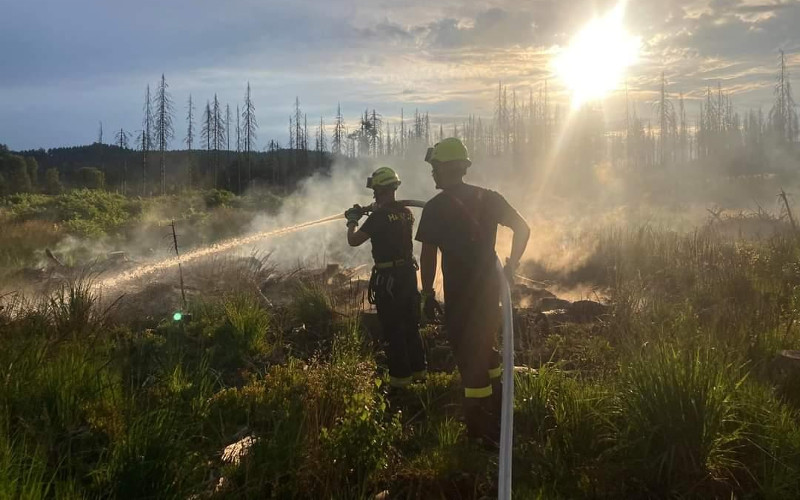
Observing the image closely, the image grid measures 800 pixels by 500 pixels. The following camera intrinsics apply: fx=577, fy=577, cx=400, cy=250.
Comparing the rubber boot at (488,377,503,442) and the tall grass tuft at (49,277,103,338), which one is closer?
the rubber boot at (488,377,503,442)

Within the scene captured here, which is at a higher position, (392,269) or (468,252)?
(468,252)

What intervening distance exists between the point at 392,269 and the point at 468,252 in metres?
1.49

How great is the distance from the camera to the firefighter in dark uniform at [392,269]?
5.55m

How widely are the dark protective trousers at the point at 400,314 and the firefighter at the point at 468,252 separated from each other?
118 centimetres

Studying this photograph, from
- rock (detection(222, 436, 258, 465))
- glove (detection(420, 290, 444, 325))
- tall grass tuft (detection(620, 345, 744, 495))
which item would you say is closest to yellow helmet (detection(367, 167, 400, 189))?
glove (detection(420, 290, 444, 325))

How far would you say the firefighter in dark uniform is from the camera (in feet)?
18.2

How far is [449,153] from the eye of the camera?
4320 millimetres

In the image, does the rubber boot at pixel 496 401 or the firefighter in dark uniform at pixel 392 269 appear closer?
the rubber boot at pixel 496 401

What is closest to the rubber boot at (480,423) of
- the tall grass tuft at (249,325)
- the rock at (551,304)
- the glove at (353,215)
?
the glove at (353,215)

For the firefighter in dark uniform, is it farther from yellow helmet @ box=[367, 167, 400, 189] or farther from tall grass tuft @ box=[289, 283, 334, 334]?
tall grass tuft @ box=[289, 283, 334, 334]

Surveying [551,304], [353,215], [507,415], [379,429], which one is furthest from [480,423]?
[551,304]

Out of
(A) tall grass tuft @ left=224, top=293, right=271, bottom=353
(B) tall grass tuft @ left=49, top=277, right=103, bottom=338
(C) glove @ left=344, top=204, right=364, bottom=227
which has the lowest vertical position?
(A) tall grass tuft @ left=224, top=293, right=271, bottom=353

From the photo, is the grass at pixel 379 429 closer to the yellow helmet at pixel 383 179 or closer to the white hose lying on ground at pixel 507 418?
the white hose lying on ground at pixel 507 418

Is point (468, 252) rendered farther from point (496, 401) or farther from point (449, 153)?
point (496, 401)
